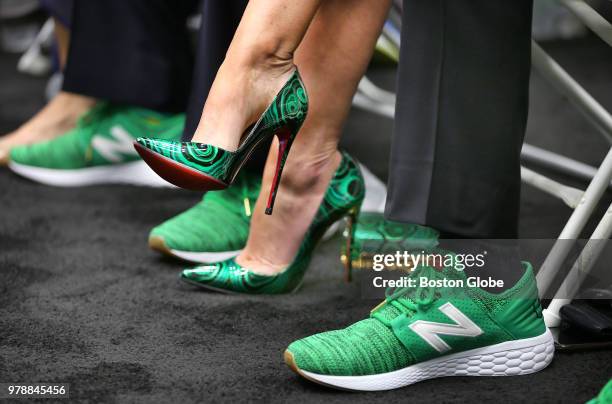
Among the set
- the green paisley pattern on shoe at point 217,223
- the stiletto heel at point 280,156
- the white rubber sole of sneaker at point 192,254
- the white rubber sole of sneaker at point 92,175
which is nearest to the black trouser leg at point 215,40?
the green paisley pattern on shoe at point 217,223

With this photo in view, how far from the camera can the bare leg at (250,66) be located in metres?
0.93

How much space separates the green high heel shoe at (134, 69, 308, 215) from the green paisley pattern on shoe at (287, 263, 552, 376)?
7.4 inches

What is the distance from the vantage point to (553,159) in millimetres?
1605

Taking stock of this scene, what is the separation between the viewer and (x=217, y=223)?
1285 mm

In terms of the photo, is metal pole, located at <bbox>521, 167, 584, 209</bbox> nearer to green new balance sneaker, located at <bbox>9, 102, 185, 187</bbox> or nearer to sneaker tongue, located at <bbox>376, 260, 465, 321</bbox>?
sneaker tongue, located at <bbox>376, 260, 465, 321</bbox>

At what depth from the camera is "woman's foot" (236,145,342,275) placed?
113 centimetres

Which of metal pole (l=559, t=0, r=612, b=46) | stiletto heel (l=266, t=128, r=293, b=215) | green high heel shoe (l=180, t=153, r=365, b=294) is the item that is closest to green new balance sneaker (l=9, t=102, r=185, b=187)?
green high heel shoe (l=180, t=153, r=365, b=294)

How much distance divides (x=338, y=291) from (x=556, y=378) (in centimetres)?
35

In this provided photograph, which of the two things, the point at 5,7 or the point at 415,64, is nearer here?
the point at 415,64

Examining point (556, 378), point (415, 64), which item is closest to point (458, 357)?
point (556, 378)

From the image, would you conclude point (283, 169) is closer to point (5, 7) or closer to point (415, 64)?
point (415, 64)

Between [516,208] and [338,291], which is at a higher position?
[516,208]

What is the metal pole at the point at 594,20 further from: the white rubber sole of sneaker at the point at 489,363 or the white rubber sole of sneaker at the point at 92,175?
the white rubber sole of sneaker at the point at 92,175

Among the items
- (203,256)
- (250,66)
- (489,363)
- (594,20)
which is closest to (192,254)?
(203,256)
